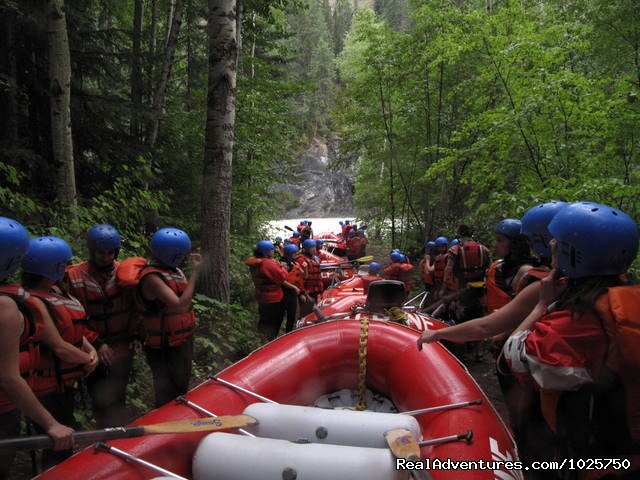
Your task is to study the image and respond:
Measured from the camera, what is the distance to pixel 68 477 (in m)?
1.82

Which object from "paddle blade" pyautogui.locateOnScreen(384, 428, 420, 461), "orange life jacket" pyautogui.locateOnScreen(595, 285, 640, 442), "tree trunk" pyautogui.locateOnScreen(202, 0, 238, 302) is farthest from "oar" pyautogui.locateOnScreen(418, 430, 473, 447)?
"tree trunk" pyautogui.locateOnScreen(202, 0, 238, 302)

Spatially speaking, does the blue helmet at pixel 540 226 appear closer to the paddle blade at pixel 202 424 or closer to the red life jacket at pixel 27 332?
the paddle blade at pixel 202 424

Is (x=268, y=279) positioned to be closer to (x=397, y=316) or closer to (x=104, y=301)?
(x=397, y=316)

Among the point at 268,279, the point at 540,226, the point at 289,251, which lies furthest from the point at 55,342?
the point at 289,251

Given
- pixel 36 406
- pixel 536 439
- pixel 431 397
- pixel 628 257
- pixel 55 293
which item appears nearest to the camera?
pixel 628 257

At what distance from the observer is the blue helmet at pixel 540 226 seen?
8.64 ft

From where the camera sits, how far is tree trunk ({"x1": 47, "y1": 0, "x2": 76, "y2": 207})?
4836 millimetres

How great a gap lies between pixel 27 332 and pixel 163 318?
112 cm

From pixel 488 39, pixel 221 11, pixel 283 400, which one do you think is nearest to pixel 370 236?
pixel 488 39

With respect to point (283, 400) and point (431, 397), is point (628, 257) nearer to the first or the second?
point (431, 397)

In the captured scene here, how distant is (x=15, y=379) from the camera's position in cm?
167

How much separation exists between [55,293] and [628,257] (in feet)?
9.29

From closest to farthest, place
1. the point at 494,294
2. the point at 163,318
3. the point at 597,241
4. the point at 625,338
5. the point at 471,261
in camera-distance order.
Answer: the point at 625,338 → the point at 597,241 → the point at 163,318 → the point at 494,294 → the point at 471,261

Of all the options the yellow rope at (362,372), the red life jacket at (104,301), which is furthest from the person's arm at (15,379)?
the yellow rope at (362,372)
